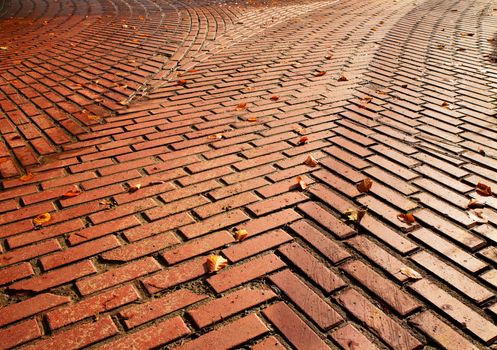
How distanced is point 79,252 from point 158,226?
1.28 ft

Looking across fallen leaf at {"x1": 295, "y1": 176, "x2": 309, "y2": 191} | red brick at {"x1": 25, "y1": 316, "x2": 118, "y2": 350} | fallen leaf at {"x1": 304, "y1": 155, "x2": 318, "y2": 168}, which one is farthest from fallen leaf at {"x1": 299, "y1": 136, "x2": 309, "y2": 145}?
red brick at {"x1": 25, "y1": 316, "x2": 118, "y2": 350}

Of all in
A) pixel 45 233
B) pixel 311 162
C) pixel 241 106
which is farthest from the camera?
pixel 241 106

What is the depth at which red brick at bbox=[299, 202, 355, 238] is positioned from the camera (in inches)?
81.4

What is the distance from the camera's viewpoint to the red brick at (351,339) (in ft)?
5.03

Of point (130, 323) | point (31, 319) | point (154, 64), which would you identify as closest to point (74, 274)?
point (31, 319)

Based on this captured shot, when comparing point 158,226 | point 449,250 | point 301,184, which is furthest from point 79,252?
point 449,250

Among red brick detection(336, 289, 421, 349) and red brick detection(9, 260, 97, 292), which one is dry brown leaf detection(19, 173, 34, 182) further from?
red brick detection(336, 289, 421, 349)

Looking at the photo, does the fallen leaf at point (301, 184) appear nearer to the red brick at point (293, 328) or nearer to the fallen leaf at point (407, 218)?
the fallen leaf at point (407, 218)

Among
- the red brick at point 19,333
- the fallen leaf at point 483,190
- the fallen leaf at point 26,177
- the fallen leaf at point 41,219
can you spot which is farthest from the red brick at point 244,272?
the fallen leaf at point 26,177

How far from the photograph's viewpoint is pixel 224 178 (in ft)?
8.22

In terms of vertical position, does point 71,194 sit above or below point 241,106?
below

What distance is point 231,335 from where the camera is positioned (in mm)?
1572

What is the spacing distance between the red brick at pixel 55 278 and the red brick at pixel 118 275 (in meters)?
0.05

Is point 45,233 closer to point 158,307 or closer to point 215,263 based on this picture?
point 158,307
